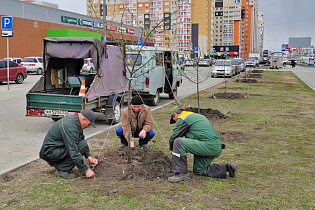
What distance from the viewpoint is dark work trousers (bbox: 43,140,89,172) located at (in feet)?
18.3

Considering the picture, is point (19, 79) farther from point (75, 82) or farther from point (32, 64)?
point (75, 82)

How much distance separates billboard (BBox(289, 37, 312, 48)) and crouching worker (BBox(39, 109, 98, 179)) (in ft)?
483

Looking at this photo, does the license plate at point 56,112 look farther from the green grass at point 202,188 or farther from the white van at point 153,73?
the white van at point 153,73

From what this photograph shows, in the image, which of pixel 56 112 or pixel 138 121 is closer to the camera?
pixel 138 121

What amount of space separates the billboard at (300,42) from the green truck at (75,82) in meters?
141

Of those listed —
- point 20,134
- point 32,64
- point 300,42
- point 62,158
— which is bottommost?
point 20,134

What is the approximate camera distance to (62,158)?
5629 millimetres

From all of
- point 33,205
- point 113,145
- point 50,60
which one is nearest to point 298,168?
point 113,145

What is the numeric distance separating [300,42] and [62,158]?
14963cm

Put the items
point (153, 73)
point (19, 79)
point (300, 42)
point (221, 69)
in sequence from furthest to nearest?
point (300, 42)
point (221, 69)
point (19, 79)
point (153, 73)

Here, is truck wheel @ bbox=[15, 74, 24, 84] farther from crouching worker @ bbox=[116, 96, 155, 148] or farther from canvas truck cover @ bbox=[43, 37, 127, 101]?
crouching worker @ bbox=[116, 96, 155, 148]

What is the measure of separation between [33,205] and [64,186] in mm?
710

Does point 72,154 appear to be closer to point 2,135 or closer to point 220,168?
point 220,168

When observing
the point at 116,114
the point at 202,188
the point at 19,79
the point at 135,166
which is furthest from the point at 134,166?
the point at 19,79
